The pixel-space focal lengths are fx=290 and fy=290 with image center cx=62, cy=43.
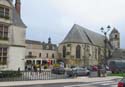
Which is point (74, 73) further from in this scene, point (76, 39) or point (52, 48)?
point (52, 48)

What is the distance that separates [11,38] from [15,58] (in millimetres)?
2820

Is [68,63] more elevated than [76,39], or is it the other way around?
[76,39]

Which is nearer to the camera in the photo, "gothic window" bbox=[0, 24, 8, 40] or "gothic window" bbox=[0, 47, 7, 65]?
"gothic window" bbox=[0, 47, 7, 65]

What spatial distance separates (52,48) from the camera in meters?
136

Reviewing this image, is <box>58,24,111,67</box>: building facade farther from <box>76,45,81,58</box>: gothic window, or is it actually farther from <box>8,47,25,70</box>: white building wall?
<box>8,47,25,70</box>: white building wall

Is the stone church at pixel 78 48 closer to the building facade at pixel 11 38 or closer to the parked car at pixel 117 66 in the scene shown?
the parked car at pixel 117 66

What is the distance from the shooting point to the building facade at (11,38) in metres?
38.3

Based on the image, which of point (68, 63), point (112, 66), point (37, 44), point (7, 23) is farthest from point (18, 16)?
point (37, 44)

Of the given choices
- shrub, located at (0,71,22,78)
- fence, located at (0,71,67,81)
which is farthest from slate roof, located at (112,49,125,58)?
shrub, located at (0,71,22,78)

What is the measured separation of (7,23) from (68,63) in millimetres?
60237

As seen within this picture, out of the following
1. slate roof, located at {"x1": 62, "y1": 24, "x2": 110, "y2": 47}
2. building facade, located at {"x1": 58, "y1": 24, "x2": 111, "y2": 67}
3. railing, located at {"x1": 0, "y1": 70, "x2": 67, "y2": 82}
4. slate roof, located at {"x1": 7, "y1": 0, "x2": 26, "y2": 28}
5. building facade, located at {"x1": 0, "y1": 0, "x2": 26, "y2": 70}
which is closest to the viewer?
railing, located at {"x1": 0, "y1": 70, "x2": 67, "y2": 82}

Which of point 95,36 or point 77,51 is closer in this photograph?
point 77,51

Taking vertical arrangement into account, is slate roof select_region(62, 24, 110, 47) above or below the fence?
above

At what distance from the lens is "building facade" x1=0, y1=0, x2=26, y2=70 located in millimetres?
38287
